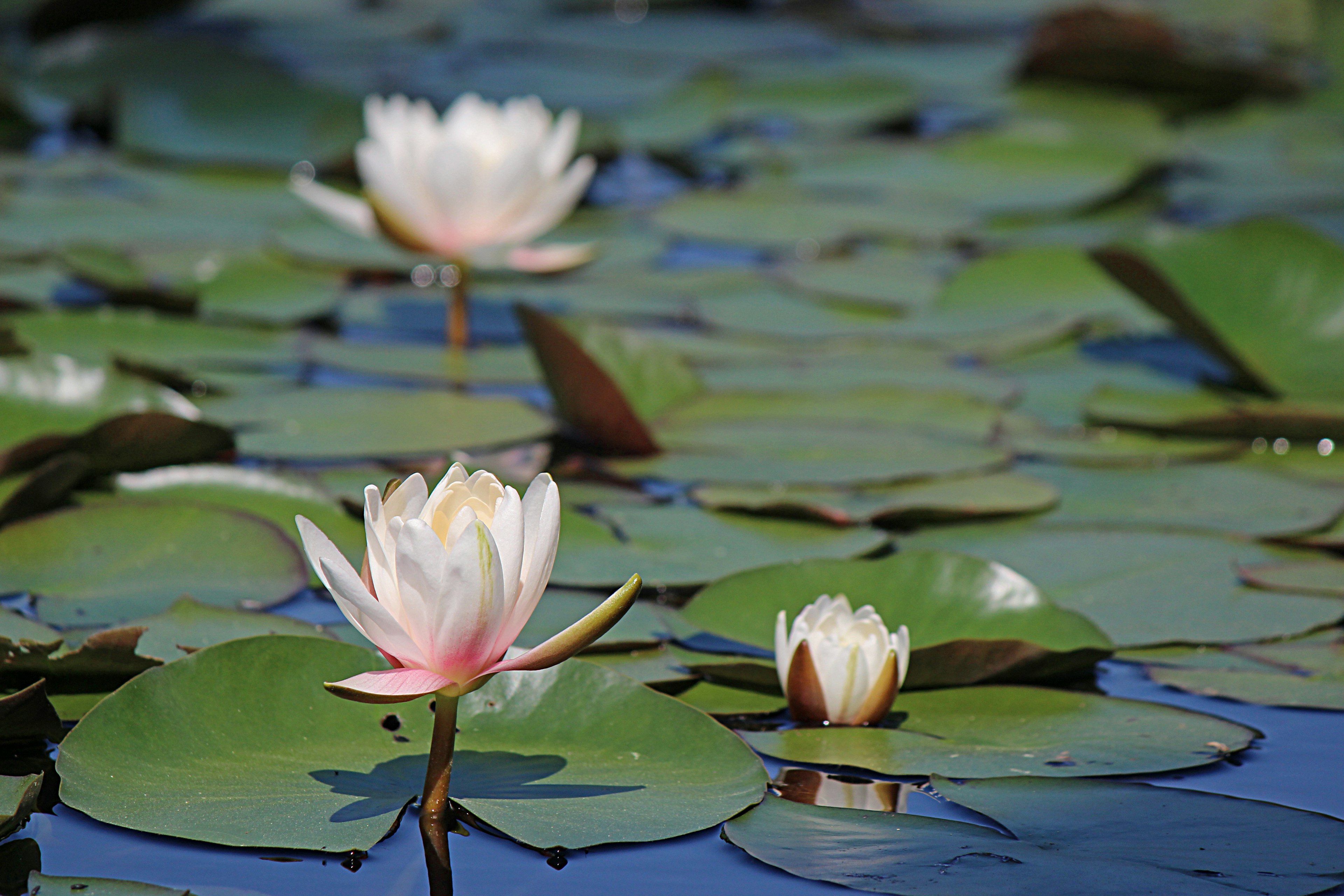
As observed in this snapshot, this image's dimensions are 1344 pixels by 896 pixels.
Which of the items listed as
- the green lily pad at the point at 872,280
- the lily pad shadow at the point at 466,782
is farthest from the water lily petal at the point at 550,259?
the lily pad shadow at the point at 466,782

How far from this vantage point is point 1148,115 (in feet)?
15.5

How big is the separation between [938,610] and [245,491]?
100 cm

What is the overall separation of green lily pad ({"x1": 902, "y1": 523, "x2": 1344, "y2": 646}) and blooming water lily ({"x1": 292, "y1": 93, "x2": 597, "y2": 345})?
1104 mm

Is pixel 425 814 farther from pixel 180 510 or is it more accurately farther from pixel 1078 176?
pixel 1078 176

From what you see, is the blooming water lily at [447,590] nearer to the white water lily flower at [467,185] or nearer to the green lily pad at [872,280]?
the white water lily flower at [467,185]

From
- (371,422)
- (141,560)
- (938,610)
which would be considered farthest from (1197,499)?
(141,560)

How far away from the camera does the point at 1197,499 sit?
2.26 m

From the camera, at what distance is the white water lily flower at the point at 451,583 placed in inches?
45.5

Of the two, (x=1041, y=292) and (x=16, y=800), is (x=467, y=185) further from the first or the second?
(x=16, y=800)

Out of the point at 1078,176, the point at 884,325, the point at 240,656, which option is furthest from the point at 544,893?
the point at 1078,176

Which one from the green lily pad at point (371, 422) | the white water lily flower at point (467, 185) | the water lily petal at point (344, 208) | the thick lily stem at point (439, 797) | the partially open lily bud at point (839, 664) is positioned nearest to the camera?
the thick lily stem at point (439, 797)

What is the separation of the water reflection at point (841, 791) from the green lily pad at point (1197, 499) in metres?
0.84

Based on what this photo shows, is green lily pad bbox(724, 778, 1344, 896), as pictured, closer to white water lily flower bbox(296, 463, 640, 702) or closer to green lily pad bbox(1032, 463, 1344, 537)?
white water lily flower bbox(296, 463, 640, 702)

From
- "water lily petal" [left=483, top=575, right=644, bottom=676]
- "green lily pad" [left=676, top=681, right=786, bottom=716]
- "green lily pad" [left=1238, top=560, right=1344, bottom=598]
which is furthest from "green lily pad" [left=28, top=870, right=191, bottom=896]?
"green lily pad" [left=1238, top=560, right=1344, bottom=598]
